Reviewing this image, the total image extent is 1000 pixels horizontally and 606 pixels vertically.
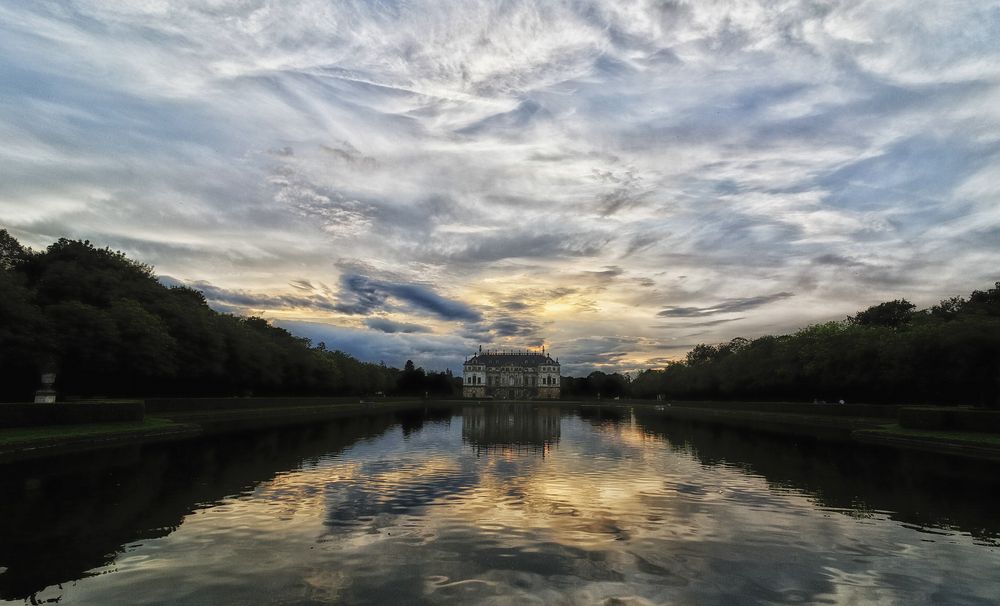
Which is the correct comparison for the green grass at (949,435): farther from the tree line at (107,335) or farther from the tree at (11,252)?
the tree at (11,252)

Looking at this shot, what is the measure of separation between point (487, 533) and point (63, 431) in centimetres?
2756

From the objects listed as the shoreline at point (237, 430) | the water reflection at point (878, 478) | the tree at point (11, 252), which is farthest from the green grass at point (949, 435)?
the tree at point (11, 252)

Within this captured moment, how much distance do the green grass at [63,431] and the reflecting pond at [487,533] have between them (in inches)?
176

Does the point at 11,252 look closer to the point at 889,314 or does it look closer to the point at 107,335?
the point at 107,335

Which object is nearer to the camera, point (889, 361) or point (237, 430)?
point (237, 430)

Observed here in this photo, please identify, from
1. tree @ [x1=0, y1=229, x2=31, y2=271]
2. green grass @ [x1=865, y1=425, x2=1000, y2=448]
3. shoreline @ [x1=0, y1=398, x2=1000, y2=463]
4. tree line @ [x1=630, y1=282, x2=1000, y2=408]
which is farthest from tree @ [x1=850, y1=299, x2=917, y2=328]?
tree @ [x1=0, y1=229, x2=31, y2=271]

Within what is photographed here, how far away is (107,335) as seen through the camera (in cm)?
4272

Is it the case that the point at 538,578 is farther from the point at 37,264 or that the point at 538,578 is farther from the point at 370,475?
the point at 37,264

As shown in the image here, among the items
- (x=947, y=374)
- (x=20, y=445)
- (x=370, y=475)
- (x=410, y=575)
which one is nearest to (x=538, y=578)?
(x=410, y=575)

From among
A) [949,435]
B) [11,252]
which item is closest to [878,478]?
[949,435]

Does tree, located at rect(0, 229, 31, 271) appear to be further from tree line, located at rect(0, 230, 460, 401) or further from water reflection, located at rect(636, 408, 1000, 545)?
water reflection, located at rect(636, 408, 1000, 545)

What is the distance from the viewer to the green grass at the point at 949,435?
32.8 metres

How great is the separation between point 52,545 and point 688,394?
438ft

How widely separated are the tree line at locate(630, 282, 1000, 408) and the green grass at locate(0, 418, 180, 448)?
5627cm
